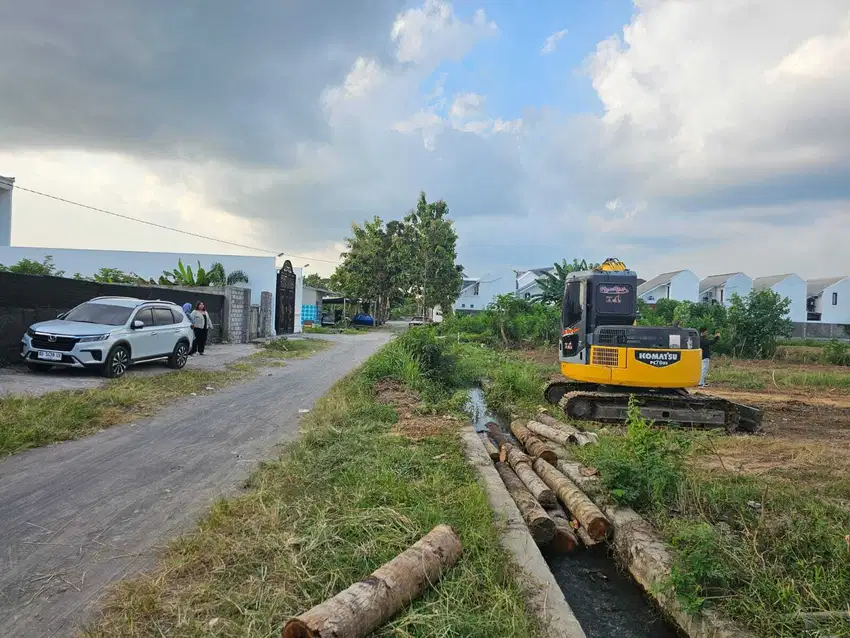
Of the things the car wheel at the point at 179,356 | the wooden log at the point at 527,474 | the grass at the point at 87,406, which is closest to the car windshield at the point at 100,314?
the grass at the point at 87,406

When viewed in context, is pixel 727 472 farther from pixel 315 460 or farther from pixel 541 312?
pixel 541 312

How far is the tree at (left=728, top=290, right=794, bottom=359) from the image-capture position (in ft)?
80.4

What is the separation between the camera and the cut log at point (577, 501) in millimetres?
5605

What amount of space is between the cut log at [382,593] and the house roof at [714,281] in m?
70.5

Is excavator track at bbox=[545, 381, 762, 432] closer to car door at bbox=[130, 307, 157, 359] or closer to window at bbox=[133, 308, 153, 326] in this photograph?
car door at bbox=[130, 307, 157, 359]

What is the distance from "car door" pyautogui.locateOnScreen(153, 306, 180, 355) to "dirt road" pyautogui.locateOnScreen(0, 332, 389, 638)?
3.96 meters

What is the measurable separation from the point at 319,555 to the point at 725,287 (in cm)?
7074

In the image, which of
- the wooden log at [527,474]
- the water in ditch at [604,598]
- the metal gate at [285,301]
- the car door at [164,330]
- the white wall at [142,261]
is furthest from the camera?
the metal gate at [285,301]

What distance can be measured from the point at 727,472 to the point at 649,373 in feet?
11.2

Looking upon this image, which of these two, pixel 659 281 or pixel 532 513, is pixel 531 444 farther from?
pixel 659 281

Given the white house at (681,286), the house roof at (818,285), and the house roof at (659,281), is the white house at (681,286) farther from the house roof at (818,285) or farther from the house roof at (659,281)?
the house roof at (818,285)

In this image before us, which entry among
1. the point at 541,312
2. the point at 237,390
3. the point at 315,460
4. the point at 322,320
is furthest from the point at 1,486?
the point at 322,320

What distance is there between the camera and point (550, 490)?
6266 millimetres

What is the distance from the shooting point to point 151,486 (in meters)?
5.75
